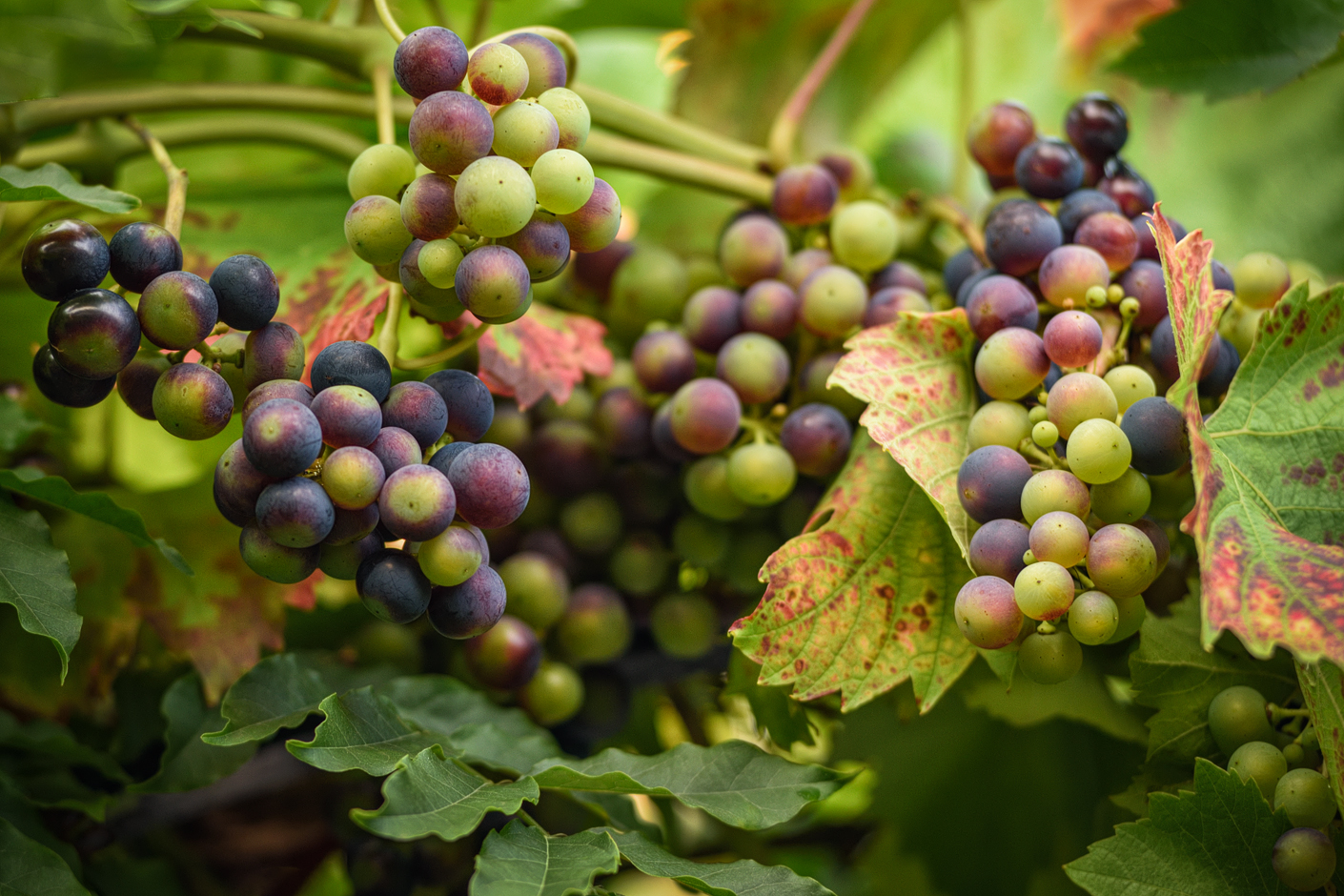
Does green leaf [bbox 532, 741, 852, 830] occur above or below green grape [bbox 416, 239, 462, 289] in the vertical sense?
below

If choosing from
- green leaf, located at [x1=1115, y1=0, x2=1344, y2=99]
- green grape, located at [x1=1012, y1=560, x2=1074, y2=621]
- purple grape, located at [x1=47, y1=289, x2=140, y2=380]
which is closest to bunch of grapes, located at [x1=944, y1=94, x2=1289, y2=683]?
green grape, located at [x1=1012, y1=560, x2=1074, y2=621]

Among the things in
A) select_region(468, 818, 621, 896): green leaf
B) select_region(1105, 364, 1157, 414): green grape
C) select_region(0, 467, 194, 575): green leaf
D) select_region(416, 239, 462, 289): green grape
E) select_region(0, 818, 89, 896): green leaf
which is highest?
select_region(416, 239, 462, 289): green grape

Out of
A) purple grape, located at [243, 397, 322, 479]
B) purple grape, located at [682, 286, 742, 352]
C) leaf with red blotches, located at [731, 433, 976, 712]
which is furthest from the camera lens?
purple grape, located at [682, 286, 742, 352]

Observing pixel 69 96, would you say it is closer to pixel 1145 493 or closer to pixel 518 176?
pixel 518 176

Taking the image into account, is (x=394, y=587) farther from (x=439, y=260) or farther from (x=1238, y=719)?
(x=1238, y=719)

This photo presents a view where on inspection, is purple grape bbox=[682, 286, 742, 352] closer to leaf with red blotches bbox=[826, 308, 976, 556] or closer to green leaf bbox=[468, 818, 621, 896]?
leaf with red blotches bbox=[826, 308, 976, 556]

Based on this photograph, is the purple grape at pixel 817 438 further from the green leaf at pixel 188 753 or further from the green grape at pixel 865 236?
the green leaf at pixel 188 753

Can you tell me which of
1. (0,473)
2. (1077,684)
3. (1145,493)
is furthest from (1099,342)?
(0,473)

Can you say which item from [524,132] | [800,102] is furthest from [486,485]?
[800,102]
